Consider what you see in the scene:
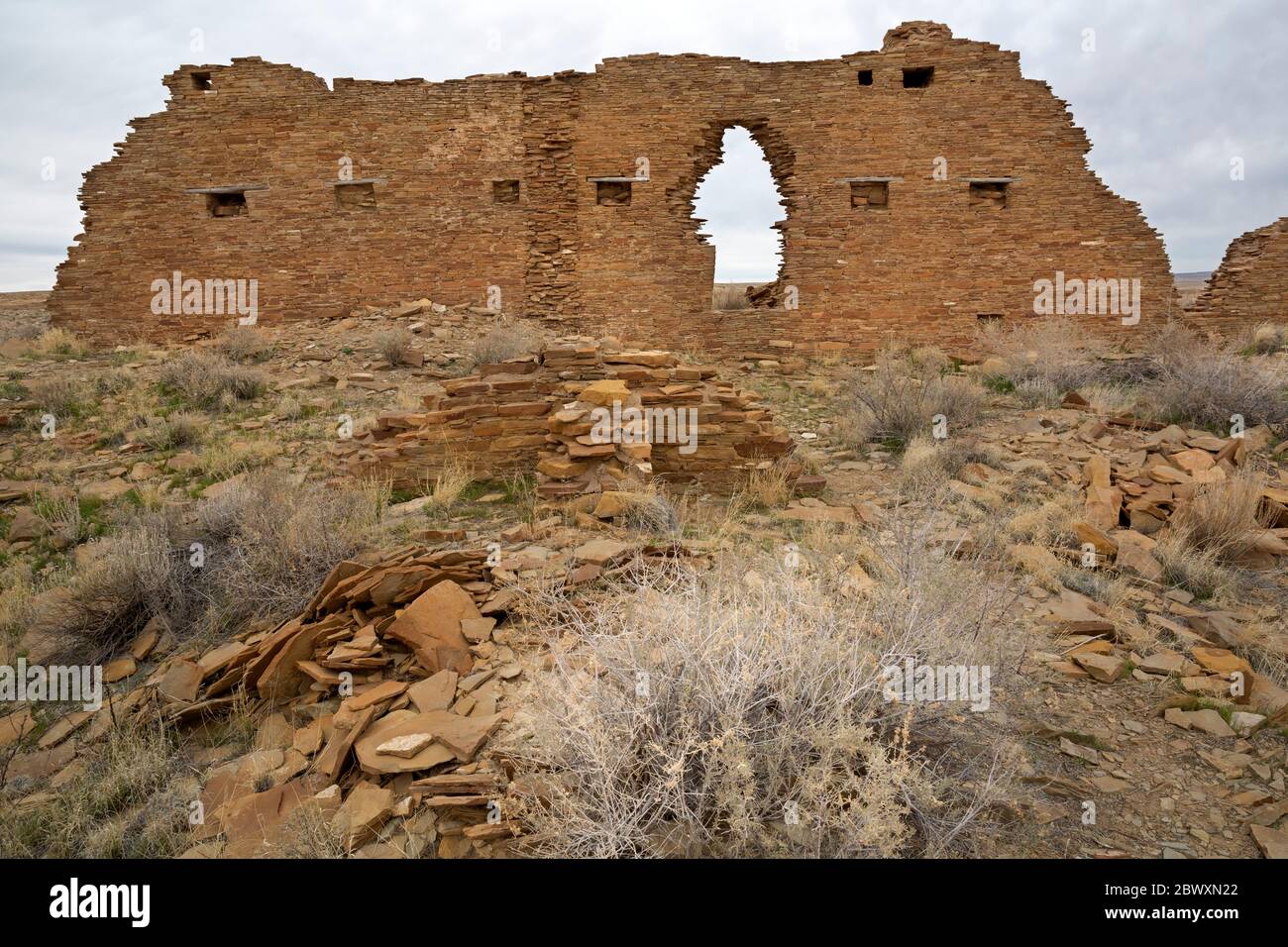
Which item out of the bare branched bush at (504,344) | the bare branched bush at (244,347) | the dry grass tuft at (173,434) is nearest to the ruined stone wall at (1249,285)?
the bare branched bush at (504,344)

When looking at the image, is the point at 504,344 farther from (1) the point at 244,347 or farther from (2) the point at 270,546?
(2) the point at 270,546

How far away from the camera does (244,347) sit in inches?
467

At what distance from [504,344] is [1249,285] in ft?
45.4

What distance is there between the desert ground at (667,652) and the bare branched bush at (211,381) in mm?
2080

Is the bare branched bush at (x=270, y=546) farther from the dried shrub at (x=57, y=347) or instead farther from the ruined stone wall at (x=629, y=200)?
the dried shrub at (x=57, y=347)

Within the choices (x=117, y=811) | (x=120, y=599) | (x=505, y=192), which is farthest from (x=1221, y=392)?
(x=505, y=192)

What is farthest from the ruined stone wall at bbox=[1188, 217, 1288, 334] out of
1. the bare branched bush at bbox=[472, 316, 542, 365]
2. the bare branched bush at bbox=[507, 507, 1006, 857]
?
the bare branched bush at bbox=[507, 507, 1006, 857]

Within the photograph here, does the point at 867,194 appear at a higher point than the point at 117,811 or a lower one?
higher

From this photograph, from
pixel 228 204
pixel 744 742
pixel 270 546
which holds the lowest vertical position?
pixel 744 742

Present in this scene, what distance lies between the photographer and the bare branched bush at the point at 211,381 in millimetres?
9734

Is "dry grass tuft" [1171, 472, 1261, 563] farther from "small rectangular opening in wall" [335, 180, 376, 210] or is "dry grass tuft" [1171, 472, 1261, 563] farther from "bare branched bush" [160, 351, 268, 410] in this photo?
"small rectangular opening in wall" [335, 180, 376, 210]

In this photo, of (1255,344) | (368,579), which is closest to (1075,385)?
(1255,344)

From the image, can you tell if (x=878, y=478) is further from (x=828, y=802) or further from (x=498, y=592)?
(x=828, y=802)
